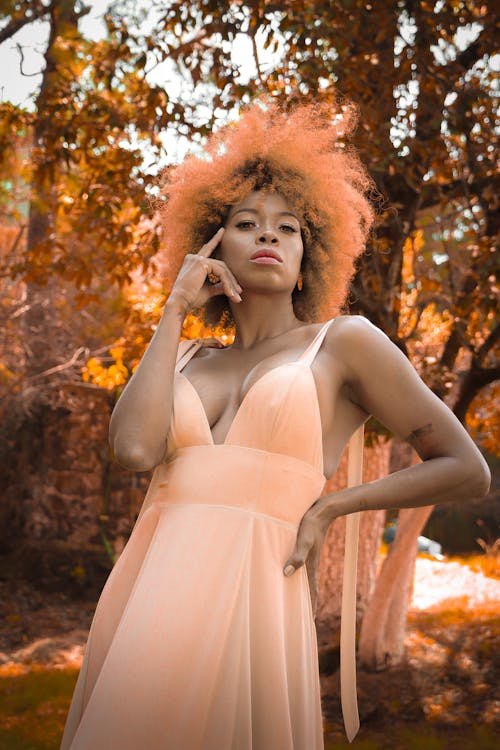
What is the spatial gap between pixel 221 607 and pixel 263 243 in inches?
36.5

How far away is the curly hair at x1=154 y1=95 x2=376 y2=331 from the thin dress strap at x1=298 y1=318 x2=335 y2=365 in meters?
0.35

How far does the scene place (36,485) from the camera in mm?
8930

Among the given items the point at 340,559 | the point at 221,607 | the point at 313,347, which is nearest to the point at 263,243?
the point at 313,347

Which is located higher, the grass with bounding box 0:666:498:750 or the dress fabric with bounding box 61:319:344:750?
the dress fabric with bounding box 61:319:344:750

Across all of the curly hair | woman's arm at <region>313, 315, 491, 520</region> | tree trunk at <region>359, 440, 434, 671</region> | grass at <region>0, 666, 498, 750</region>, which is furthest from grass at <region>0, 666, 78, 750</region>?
woman's arm at <region>313, 315, 491, 520</region>

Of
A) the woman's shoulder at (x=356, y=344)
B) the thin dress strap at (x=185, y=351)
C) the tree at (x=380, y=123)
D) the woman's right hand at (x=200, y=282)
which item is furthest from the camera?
the tree at (x=380, y=123)

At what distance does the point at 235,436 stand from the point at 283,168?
2.67 feet

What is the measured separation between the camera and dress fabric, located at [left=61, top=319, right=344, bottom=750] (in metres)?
1.87

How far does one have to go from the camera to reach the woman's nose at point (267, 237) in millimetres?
2264

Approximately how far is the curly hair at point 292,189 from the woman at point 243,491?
4 cm

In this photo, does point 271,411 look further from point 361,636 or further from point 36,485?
point 36,485

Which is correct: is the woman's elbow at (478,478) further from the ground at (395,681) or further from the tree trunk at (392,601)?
the tree trunk at (392,601)

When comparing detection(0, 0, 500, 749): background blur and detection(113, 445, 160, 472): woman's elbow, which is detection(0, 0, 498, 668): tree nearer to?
detection(0, 0, 500, 749): background blur

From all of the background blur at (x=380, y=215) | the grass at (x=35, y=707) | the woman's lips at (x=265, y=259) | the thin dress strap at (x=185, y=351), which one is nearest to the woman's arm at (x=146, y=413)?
the thin dress strap at (x=185, y=351)
